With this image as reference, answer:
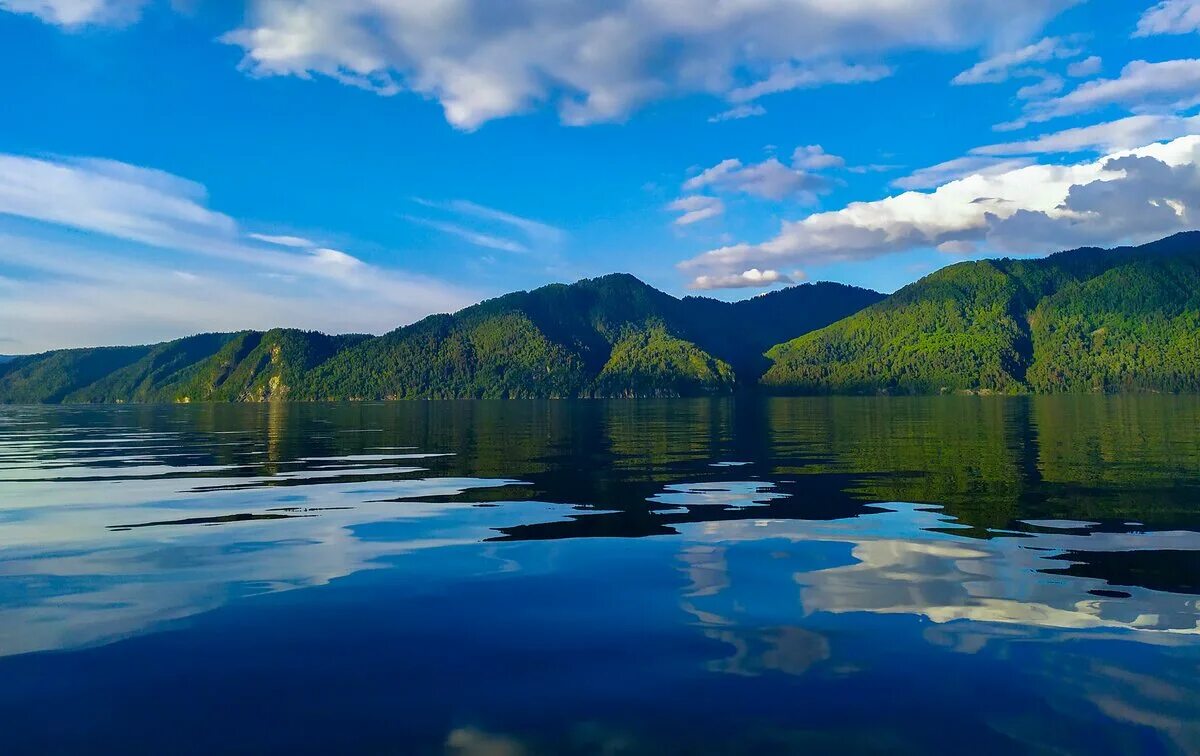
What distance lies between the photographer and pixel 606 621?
1469 centimetres

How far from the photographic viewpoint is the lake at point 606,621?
9984mm

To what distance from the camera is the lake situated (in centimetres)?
998

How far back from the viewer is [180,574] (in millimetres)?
18594

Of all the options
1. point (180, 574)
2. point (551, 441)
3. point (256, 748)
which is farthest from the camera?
point (551, 441)

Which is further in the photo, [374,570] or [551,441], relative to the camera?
[551,441]

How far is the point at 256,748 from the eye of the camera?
9.34 meters

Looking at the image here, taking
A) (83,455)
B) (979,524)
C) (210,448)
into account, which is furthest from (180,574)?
(210,448)

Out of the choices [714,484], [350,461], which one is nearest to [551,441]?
[350,461]

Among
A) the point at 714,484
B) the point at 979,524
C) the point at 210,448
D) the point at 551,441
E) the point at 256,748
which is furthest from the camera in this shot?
the point at 551,441

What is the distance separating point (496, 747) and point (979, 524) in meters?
20.8

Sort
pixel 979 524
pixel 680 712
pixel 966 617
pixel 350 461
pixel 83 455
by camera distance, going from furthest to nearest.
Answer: pixel 83 455
pixel 350 461
pixel 979 524
pixel 966 617
pixel 680 712

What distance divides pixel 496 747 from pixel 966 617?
10.0 meters

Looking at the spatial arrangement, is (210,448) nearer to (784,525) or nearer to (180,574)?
(180,574)

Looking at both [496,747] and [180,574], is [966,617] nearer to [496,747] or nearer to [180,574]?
[496,747]
